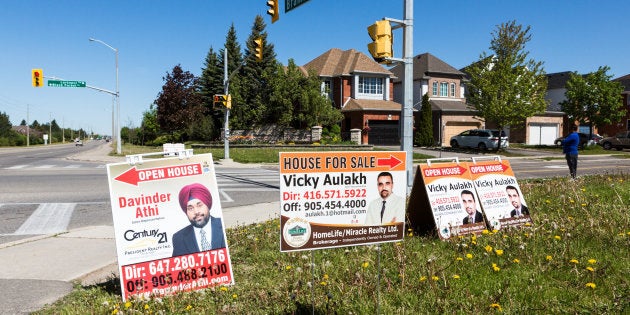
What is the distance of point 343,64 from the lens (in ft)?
144

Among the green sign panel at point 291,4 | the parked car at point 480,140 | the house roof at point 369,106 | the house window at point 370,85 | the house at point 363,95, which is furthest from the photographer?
the house window at point 370,85

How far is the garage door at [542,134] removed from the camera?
46969 millimetres

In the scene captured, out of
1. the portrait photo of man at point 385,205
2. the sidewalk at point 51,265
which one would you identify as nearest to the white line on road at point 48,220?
the sidewalk at point 51,265

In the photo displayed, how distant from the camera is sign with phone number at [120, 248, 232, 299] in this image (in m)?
4.19

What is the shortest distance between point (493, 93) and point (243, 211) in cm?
2662

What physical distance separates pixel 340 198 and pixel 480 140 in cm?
3293

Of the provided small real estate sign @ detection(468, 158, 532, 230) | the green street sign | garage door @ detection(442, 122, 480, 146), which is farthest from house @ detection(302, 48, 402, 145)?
small real estate sign @ detection(468, 158, 532, 230)

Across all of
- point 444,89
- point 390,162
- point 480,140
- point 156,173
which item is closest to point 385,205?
point 390,162

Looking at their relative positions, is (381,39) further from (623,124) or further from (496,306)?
(623,124)

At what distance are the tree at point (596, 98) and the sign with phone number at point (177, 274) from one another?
155 feet

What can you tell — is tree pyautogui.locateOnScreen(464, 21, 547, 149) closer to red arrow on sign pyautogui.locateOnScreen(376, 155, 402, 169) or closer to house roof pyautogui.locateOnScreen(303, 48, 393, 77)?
house roof pyautogui.locateOnScreen(303, 48, 393, 77)

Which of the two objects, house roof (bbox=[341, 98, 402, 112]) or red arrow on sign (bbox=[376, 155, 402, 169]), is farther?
house roof (bbox=[341, 98, 402, 112])

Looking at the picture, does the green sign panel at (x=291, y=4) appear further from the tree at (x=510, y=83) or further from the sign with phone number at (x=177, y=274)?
the tree at (x=510, y=83)

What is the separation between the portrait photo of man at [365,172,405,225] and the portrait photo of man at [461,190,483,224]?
8.23ft
